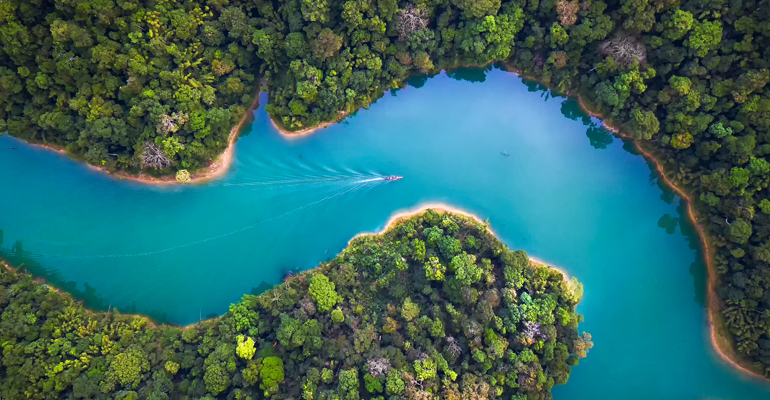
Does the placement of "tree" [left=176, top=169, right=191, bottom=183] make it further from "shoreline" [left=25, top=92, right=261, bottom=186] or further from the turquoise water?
the turquoise water

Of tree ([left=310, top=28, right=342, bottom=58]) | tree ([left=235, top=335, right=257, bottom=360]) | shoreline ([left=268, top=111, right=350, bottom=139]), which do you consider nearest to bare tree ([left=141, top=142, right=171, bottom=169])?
shoreline ([left=268, top=111, right=350, bottom=139])

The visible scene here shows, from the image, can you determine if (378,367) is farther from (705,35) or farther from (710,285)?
(705,35)

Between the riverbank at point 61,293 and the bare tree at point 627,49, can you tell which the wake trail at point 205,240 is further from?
the bare tree at point 627,49

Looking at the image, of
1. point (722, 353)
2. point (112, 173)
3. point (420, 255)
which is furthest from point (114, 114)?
point (722, 353)

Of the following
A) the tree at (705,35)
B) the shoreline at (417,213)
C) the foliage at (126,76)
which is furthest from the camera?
the shoreline at (417,213)

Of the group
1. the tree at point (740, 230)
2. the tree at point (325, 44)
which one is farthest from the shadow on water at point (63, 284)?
the tree at point (740, 230)
